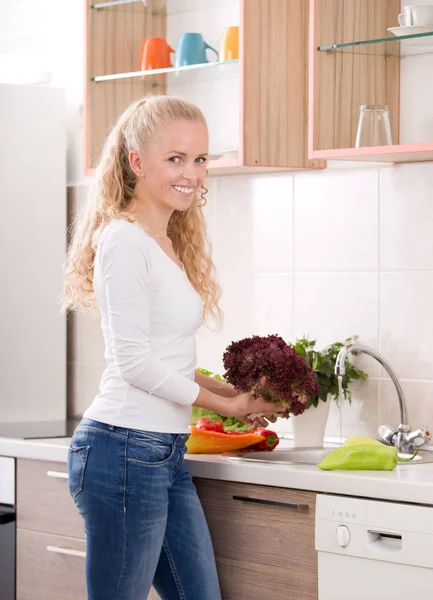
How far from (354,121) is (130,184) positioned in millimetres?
739

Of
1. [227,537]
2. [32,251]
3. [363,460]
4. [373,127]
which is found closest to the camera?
[363,460]

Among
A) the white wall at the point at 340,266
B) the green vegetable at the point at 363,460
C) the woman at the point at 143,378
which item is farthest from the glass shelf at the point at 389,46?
the green vegetable at the point at 363,460

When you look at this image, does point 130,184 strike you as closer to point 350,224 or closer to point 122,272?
point 122,272

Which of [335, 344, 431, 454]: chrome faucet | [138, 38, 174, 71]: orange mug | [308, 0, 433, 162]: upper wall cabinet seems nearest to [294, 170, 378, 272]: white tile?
[308, 0, 433, 162]: upper wall cabinet

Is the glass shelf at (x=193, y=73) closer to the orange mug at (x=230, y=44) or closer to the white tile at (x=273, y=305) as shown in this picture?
the orange mug at (x=230, y=44)

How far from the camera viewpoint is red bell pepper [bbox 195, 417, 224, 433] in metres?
2.78

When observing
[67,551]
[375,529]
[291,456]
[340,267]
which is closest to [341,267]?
[340,267]

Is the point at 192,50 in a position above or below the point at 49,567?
above

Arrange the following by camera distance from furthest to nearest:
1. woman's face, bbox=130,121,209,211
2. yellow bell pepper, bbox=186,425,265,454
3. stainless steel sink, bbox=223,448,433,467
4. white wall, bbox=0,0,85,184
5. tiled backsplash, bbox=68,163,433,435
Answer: white wall, bbox=0,0,85,184 → tiled backsplash, bbox=68,163,433,435 → yellow bell pepper, bbox=186,425,265,454 → stainless steel sink, bbox=223,448,433,467 → woman's face, bbox=130,121,209,211

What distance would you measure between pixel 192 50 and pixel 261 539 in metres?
1.48

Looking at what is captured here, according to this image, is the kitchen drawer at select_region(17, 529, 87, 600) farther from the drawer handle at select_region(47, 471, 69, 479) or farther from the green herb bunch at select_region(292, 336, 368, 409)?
the green herb bunch at select_region(292, 336, 368, 409)

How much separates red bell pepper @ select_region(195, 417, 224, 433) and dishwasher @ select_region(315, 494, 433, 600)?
0.47 metres

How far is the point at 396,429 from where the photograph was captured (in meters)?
2.85

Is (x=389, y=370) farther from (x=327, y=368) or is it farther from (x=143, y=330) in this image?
(x=143, y=330)
